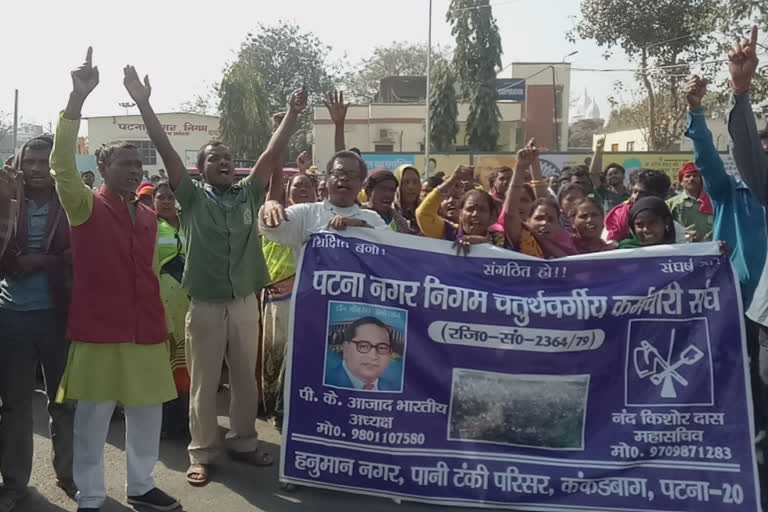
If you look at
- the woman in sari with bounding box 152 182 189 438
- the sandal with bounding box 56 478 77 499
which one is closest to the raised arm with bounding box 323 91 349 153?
the woman in sari with bounding box 152 182 189 438

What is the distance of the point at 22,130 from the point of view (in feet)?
269

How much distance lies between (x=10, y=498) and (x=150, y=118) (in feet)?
6.79

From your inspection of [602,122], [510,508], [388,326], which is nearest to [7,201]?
[388,326]

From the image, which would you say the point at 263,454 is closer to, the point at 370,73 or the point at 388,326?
the point at 388,326

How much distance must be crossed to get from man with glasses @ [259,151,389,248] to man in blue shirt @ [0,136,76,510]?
3.50 ft

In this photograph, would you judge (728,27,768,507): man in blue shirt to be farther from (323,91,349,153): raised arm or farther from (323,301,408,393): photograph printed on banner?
(323,91,349,153): raised arm

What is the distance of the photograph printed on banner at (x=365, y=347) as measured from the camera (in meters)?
3.50

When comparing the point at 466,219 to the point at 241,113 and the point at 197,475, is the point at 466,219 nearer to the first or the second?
the point at 197,475

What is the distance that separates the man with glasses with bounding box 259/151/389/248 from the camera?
3.67 metres

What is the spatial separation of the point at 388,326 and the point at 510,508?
3.57 ft

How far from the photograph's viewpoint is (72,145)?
3.06 meters

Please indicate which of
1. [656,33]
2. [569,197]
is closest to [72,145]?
[569,197]

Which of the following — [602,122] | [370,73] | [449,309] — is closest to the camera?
[449,309]

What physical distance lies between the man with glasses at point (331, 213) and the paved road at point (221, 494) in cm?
135
